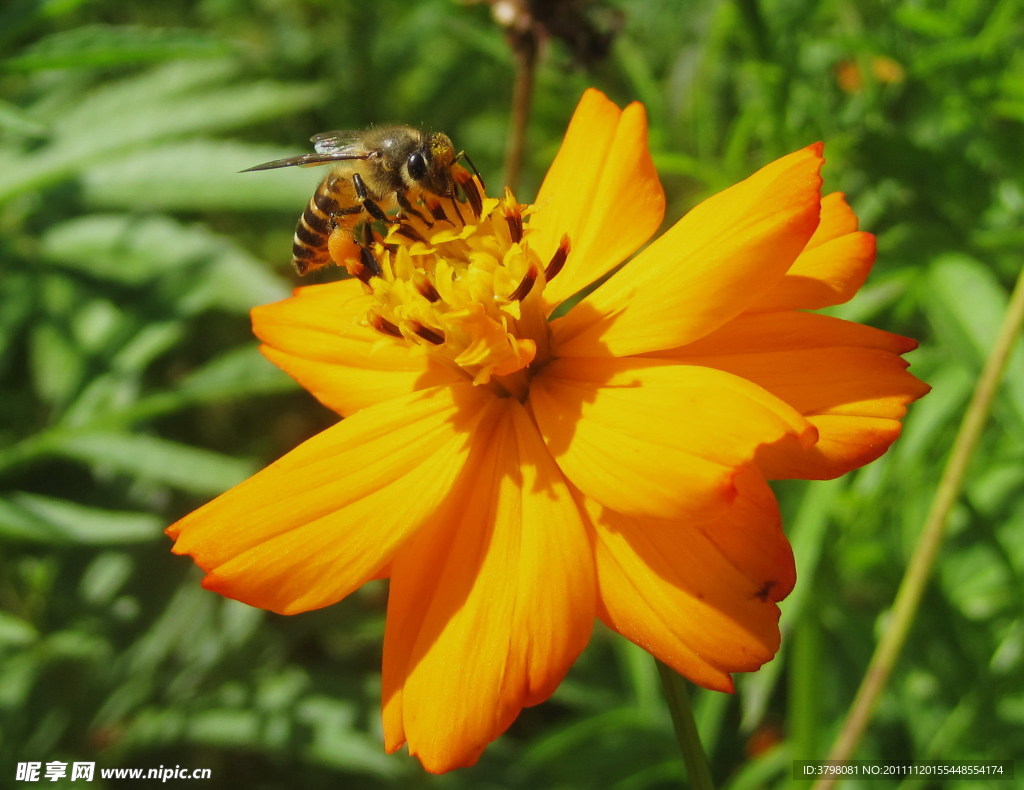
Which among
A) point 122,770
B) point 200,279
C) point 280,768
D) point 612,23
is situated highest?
point 612,23

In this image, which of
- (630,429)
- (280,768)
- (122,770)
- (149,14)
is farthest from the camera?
(149,14)

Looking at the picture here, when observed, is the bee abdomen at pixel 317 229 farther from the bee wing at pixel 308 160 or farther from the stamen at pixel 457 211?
the stamen at pixel 457 211

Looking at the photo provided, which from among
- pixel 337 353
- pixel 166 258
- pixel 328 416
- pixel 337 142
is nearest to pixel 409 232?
pixel 337 353

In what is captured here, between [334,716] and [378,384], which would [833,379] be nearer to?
[378,384]

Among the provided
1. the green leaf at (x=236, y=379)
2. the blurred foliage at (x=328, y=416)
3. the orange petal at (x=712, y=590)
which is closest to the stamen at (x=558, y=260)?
the orange petal at (x=712, y=590)

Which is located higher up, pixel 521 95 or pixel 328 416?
pixel 521 95

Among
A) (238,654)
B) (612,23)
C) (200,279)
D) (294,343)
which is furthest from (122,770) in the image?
(612,23)

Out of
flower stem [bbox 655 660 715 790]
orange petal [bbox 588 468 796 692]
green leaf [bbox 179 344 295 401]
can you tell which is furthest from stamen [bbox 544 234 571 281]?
green leaf [bbox 179 344 295 401]

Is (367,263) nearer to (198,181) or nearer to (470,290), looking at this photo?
(470,290)
